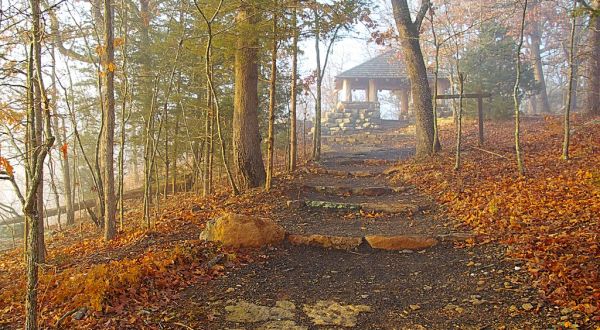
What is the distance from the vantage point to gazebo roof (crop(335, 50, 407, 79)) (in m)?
27.3

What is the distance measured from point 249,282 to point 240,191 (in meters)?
4.24

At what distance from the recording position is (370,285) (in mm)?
4531

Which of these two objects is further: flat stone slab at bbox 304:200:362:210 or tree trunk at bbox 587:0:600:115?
tree trunk at bbox 587:0:600:115

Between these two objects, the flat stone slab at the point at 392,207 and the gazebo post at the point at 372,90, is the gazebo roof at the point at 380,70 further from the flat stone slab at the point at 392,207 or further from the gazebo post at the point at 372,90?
the flat stone slab at the point at 392,207

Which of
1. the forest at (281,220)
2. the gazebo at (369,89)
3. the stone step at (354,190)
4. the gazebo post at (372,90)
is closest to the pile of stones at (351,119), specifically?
the gazebo at (369,89)

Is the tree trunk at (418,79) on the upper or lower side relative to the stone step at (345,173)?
upper

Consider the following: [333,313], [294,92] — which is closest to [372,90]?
[294,92]

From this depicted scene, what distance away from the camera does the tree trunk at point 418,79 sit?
38.2 ft

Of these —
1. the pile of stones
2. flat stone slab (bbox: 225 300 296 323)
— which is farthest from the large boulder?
the pile of stones

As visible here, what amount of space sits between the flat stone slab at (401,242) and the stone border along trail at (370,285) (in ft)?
0.05

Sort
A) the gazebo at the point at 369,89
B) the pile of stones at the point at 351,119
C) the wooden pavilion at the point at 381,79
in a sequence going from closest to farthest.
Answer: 1. the pile of stones at the point at 351,119
2. the gazebo at the point at 369,89
3. the wooden pavilion at the point at 381,79

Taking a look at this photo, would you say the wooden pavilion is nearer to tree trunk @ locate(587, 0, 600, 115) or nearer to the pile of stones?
the pile of stones

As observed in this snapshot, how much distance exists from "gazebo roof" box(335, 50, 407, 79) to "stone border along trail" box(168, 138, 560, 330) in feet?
71.7

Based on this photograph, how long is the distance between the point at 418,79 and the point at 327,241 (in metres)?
7.66
